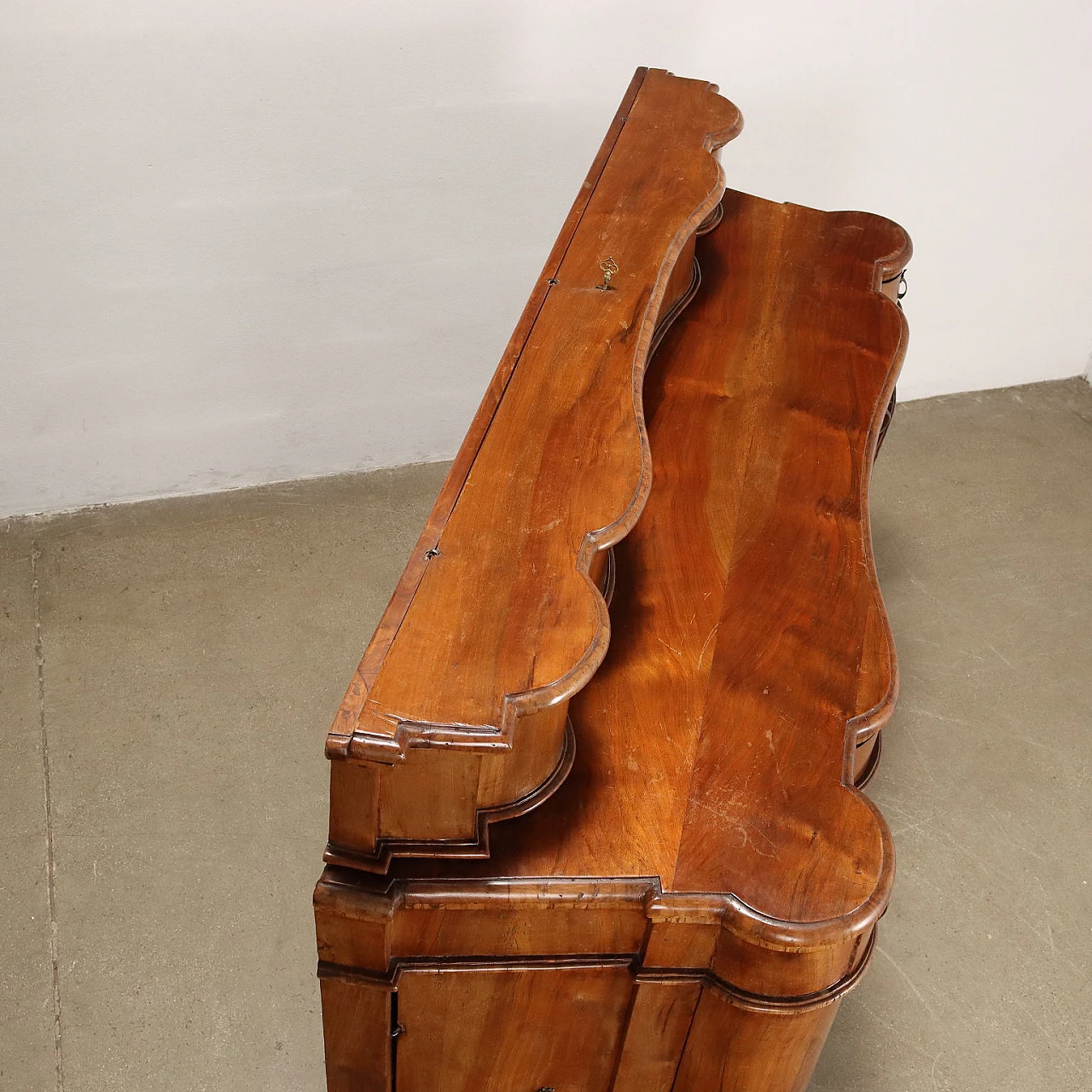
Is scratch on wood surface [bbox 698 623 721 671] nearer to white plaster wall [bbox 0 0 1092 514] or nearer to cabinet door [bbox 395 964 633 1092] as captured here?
cabinet door [bbox 395 964 633 1092]

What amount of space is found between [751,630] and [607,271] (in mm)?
639

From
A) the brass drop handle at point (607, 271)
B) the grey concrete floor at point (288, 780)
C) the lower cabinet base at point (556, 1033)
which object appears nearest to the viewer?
the lower cabinet base at point (556, 1033)

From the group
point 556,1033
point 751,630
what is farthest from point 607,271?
point 556,1033

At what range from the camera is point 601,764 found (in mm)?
1482

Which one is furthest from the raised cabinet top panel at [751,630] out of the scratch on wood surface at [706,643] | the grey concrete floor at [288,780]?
the grey concrete floor at [288,780]

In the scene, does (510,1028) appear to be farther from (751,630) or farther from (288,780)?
(288,780)

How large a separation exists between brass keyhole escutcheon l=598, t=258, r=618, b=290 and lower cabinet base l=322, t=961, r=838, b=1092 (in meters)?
1.04

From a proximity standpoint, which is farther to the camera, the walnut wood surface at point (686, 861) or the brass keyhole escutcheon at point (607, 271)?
the brass keyhole escutcheon at point (607, 271)

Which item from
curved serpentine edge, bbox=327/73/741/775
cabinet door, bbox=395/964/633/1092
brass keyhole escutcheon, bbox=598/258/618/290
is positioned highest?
brass keyhole escutcheon, bbox=598/258/618/290

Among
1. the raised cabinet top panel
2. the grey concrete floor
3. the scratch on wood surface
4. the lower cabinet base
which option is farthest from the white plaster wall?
the lower cabinet base

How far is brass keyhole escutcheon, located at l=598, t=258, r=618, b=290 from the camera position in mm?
1921

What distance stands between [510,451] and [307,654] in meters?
1.40

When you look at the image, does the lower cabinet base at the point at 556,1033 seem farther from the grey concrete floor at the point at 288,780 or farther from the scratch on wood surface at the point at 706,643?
the grey concrete floor at the point at 288,780

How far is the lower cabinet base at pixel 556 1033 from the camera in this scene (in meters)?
1.39
